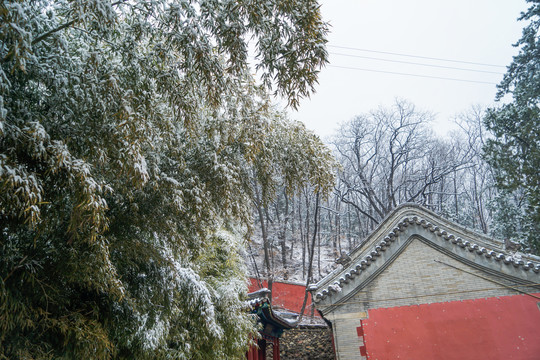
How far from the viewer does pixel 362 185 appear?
17.2m

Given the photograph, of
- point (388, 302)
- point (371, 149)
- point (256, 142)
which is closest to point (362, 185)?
point (371, 149)

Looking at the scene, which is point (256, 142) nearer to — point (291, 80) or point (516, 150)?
point (291, 80)

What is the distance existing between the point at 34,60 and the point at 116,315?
267 cm

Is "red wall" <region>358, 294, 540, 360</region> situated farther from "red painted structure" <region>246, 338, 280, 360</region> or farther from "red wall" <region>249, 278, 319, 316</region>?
"red wall" <region>249, 278, 319, 316</region>

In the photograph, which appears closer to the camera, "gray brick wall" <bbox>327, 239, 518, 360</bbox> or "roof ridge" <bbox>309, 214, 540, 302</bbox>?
"gray brick wall" <bbox>327, 239, 518, 360</bbox>

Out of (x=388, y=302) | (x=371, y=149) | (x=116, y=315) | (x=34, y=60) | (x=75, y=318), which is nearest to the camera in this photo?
(x=34, y=60)

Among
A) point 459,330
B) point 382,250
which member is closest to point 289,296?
point 382,250

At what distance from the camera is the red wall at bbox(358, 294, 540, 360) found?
6930 mm

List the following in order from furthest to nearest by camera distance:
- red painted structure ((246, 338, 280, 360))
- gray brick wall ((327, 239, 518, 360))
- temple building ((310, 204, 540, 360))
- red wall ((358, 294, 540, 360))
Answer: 1. red painted structure ((246, 338, 280, 360))
2. gray brick wall ((327, 239, 518, 360))
3. temple building ((310, 204, 540, 360))
4. red wall ((358, 294, 540, 360))

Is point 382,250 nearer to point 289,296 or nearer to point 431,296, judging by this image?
point 431,296

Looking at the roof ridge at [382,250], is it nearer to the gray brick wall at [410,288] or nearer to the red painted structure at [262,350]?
the gray brick wall at [410,288]

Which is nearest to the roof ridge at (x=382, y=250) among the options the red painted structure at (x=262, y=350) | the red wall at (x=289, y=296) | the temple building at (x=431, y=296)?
the temple building at (x=431, y=296)

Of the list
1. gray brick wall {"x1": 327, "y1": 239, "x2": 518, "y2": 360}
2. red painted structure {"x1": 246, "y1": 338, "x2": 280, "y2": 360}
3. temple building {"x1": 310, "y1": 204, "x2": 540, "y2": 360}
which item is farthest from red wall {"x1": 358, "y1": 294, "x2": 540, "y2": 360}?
red painted structure {"x1": 246, "y1": 338, "x2": 280, "y2": 360}

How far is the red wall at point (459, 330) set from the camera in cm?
693
